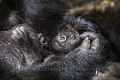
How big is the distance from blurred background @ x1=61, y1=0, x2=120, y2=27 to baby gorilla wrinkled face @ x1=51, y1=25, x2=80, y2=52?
2.13 feet

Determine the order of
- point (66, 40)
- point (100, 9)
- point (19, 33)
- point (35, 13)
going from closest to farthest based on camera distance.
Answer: point (66, 40)
point (19, 33)
point (35, 13)
point (100, 9)

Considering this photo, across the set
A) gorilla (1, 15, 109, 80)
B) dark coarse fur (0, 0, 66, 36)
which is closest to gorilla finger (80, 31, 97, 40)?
gorilla (1, 15, 109, 80)

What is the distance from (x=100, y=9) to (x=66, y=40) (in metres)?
1.11

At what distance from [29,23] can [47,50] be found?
169 millimetres

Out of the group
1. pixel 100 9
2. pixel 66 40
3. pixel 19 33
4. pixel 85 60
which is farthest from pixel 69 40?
pixel 100 9

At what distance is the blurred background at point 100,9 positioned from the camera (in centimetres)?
201

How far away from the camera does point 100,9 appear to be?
2.30 metres

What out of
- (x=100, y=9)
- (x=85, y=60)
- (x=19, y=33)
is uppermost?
(x=100, y=9)

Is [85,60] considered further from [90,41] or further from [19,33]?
[19,33]

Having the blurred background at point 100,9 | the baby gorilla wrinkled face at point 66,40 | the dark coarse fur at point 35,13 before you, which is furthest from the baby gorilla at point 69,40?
the blurred background at point 100,9

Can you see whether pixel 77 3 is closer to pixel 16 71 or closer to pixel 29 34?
pixel 29 34

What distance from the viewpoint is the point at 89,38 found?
1191mm

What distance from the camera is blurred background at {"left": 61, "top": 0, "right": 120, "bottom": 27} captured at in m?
2.01

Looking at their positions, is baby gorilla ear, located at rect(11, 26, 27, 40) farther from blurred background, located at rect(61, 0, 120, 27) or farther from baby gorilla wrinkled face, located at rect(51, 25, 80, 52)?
blurred background, located at rect(61, 0, 120, 27)
